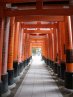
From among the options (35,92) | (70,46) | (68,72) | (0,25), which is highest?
(0,25)

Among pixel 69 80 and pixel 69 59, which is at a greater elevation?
pixel 69 59

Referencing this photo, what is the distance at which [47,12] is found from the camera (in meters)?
9.37

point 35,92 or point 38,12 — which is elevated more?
point 38,12

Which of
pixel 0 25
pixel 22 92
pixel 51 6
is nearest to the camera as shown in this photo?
pixel 0 25

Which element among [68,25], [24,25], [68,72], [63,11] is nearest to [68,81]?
[68,72]

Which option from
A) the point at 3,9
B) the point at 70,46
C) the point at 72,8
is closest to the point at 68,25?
the point at 70,46

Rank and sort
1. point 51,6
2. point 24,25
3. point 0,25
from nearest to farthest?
point 0,25, point 51,6, point 24,25

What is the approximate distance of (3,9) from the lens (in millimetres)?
9539

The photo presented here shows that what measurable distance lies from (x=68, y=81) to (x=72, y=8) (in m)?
3.52

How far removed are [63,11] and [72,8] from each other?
38cm

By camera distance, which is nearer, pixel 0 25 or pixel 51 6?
pixel 0 25

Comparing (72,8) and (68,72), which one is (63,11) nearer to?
(72,8)

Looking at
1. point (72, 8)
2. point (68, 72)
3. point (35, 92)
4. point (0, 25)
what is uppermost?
point (72, 8)

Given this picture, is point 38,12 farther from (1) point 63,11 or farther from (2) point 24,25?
(2) point 24,25
